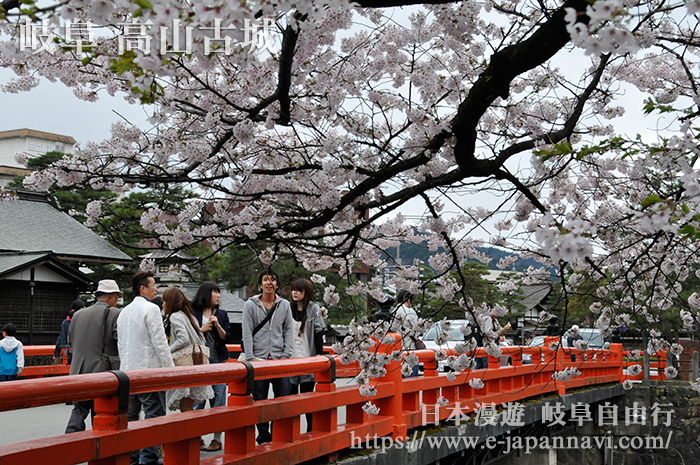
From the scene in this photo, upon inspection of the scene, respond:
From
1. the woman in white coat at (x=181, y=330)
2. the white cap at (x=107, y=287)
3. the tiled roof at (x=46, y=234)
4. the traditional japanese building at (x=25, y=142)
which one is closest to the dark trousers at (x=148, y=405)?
the woman in white coat at (x=181, y=330)

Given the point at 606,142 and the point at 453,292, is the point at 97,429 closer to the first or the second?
the point at 606,142

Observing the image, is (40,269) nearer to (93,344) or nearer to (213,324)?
(93,344)

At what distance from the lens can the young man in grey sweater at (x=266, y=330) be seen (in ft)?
20.3

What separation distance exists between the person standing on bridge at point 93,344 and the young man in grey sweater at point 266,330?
137 centimetres

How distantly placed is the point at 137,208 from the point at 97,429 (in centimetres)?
1846

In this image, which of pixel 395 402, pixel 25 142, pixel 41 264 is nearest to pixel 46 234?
pixel 41 264

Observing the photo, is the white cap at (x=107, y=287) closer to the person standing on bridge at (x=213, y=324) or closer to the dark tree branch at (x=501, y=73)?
the person standing on bridge at (x=213, y=324)

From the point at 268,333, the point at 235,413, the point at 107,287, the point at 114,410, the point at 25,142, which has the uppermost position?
the point at 25,142

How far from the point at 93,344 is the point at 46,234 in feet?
43.6

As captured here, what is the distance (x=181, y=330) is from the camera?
603 centimetres

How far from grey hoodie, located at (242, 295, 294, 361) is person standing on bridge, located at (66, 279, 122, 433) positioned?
1360 mm

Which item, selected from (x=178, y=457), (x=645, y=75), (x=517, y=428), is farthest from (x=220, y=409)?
(x=517, y=428)

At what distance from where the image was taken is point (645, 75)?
22.4 feet

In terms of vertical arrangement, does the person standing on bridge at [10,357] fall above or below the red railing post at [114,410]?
below
